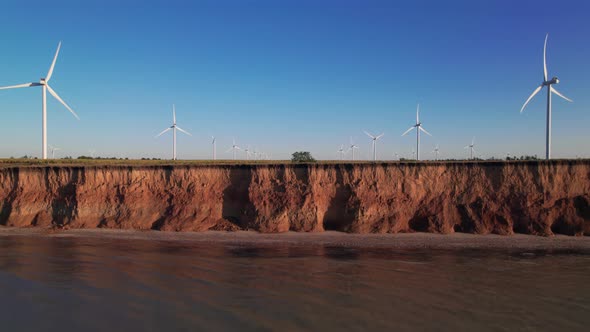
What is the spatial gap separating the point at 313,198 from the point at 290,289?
9043 mm

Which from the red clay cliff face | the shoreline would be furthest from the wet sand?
the red clay cliff face

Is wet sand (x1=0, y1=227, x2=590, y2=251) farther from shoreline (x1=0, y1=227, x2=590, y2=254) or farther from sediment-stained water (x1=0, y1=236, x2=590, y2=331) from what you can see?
sediment-stained water (x1=0, y1=236, x2=590, y2=331)

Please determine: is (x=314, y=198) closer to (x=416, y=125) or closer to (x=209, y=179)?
(x=209, y=179)

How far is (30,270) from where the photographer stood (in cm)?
965

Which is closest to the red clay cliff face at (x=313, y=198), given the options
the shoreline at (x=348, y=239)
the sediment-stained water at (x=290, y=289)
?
the shoreline at (x=348, y=239)

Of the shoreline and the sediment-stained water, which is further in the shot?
the shoreline

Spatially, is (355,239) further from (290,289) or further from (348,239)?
(290,289)

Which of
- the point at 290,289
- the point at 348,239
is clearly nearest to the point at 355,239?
the point at 348,239

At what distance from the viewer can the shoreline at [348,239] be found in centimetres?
1375

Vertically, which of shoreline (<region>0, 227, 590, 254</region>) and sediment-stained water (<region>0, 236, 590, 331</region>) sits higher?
sediment-stained water (<region>0, 236, 590, 331</region>)

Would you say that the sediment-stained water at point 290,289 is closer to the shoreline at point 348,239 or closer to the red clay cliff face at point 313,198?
the shoreline at point 348,239

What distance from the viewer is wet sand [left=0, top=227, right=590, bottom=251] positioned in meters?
13.8

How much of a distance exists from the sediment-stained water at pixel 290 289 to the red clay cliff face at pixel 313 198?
12.2ft

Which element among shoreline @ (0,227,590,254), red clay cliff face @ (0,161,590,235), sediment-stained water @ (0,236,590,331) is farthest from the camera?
red clay cliff face @ (0,161,590,235)
